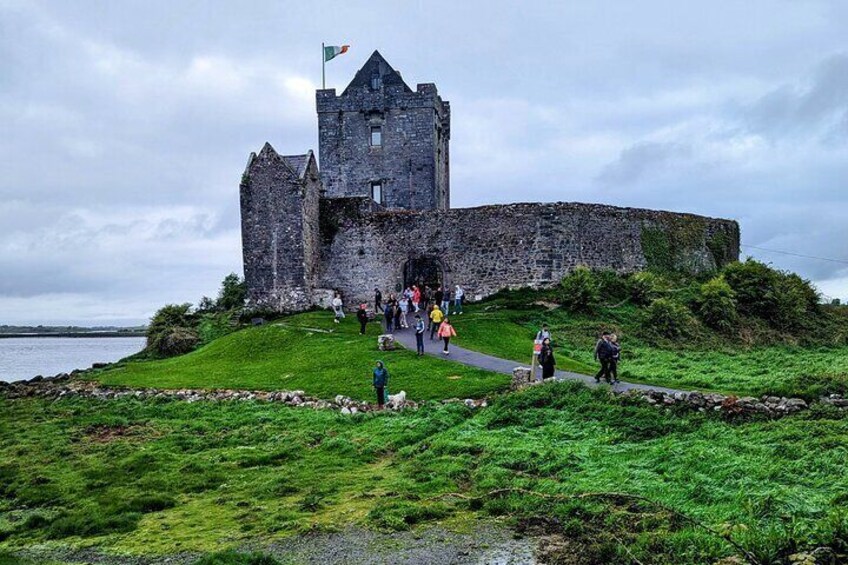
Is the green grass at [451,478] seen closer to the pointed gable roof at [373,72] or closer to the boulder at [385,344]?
the boulder at [385,344]

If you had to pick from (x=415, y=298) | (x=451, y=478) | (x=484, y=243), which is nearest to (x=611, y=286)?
(x=484, y=243)

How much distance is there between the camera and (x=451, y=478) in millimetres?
13750

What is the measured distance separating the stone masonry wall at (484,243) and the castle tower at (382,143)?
8.13 m

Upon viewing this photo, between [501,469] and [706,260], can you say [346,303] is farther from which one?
[501,469]

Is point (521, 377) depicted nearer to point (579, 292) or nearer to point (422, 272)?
point (579, 292)

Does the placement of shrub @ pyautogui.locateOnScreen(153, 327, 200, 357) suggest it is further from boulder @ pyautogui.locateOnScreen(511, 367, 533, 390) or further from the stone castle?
boulder @ pyautogui.locateOnScreen(511, 367, 533, 390)

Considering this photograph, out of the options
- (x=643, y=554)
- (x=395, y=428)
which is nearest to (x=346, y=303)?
(x=395, y=428)

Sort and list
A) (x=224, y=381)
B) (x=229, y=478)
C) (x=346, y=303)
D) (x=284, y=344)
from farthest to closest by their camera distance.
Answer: (x=346, y=303), (x=284, y=344), (x=224, y=381), (x=229, y=478)

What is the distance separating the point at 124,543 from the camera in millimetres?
11562

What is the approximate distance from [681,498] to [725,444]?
3.10 metres

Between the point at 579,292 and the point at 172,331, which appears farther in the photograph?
the point at 172,331

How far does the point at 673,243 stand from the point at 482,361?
20191 millimetres

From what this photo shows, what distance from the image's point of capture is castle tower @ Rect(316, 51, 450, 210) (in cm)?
4897

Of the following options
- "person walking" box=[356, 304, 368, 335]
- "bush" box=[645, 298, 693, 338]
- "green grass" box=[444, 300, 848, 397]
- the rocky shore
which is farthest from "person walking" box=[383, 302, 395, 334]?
"bush" box=[645, 298, 693, 338]
